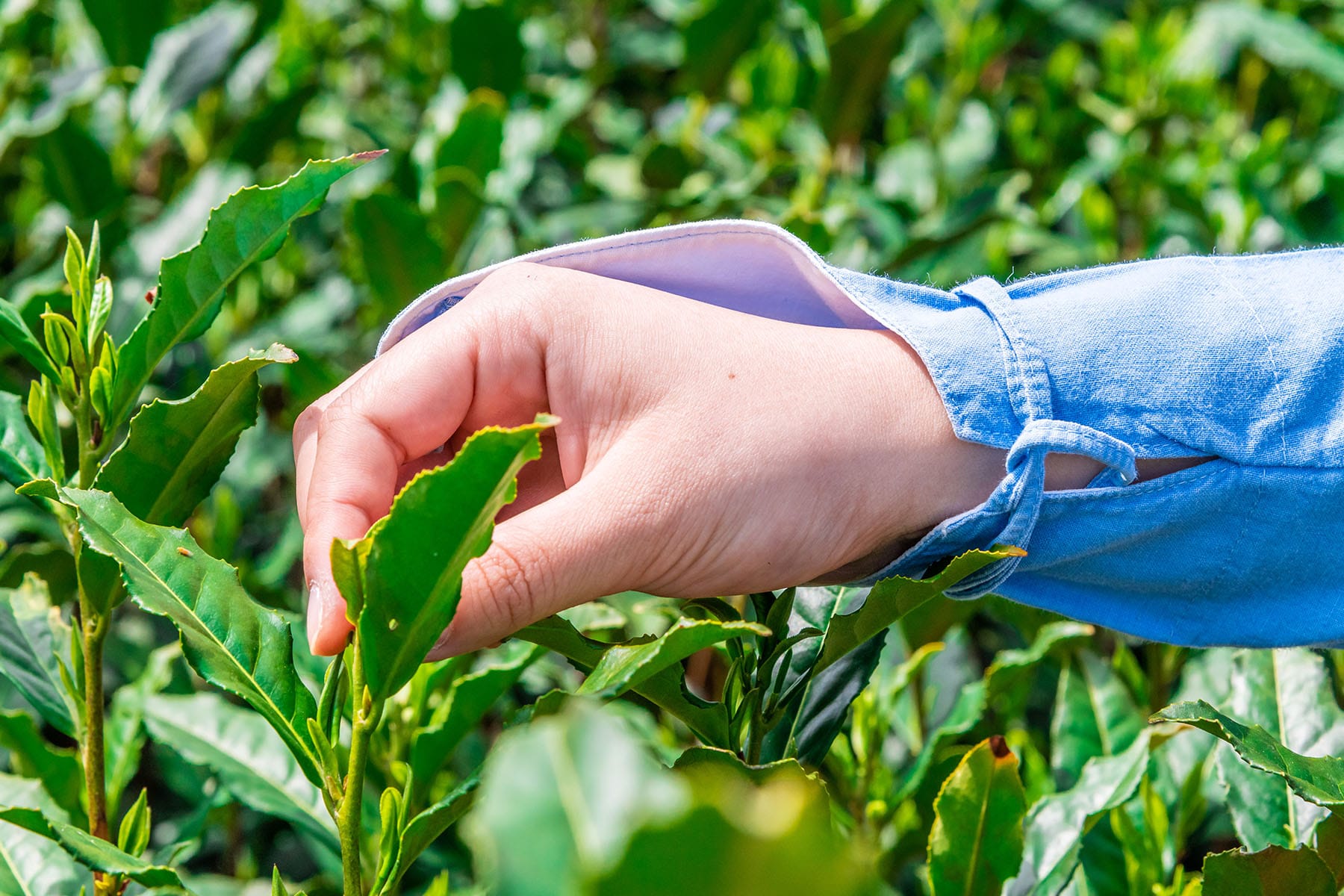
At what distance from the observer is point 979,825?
3.00ft

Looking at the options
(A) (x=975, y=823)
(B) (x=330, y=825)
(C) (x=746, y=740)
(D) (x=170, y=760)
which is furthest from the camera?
(D) (x=170, y=760)

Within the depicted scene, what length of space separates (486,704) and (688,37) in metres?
1.43

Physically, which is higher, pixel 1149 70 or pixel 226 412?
pixel 226 412

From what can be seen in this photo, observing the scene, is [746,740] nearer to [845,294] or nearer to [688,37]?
[845,294]

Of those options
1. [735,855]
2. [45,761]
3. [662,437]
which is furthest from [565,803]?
[45,761]

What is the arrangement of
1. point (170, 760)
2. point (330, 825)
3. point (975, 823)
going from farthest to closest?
point (170, 760) < point (330, 825) < point (975, 823)

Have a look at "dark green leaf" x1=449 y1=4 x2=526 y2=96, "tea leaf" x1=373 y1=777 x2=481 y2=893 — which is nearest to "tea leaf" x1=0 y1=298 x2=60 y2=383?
"tea leaf" x1=373 y1=777 x2=481 y2=893

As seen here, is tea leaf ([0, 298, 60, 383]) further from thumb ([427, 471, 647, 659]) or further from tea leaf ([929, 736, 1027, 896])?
tea leaf ([929, 736, 1027, 896])

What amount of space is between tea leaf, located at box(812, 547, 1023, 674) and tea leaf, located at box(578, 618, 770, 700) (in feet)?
0.40

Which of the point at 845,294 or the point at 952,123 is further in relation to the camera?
the point at 952,123

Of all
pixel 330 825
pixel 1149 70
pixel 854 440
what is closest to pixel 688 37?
pixel 1149 70

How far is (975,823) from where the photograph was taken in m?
0.92

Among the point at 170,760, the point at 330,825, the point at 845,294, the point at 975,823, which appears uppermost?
the point at 845,294

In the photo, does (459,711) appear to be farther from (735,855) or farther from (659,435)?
(735,855)
